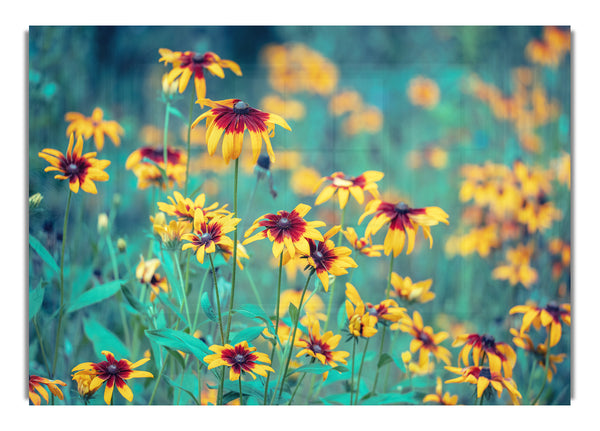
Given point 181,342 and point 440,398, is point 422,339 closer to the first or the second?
point 440,398

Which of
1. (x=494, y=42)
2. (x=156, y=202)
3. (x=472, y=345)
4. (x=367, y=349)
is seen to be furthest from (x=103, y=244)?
(x=494, y=42)

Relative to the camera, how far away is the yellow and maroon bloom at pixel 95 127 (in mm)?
1584

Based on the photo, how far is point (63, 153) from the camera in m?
1.58

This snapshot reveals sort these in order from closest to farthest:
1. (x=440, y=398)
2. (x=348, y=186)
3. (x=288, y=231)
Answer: (x=288, y=231) → (x=348, y=186) → (x=440, y=398)

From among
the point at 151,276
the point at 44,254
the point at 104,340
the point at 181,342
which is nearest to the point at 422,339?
the point at 181,342

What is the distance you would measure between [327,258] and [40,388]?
961mm

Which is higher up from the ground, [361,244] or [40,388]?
[361,244]

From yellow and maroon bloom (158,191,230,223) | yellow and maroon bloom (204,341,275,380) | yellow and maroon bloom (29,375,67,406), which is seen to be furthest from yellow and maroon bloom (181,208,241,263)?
yellow and maroon bloom (29,375,67,406)

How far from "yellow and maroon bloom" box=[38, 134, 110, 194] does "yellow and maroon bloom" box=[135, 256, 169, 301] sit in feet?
0.86

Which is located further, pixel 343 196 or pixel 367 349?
pixel 367 349

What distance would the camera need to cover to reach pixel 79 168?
1560 millimetres

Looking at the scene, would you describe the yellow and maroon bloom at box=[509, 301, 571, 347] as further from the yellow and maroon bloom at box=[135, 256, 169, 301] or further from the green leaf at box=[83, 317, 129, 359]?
the green leaf at box=[83, 317, 129, 359]
